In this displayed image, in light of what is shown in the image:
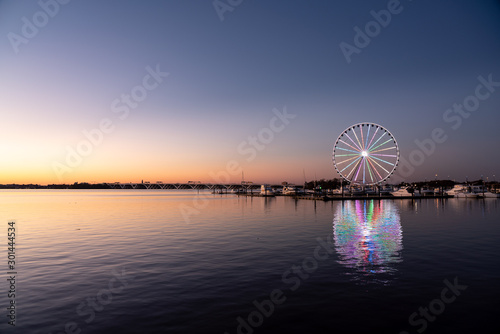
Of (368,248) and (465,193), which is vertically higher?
(465,193)

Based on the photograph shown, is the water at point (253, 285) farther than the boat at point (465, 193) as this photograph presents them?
No

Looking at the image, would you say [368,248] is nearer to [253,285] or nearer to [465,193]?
[253,285]

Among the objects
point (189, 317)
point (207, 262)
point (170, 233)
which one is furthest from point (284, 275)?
point (170, 233)

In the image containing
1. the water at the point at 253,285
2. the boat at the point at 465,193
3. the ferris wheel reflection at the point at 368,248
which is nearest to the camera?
the water at the point at 253,285

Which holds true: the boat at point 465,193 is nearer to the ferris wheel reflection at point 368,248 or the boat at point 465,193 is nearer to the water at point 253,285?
the ferris wheel reflection at point 368,248

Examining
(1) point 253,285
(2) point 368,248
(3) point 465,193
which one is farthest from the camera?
(3) point 465,193

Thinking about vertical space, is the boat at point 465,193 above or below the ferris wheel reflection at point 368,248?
above

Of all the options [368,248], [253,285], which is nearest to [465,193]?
[368,248]

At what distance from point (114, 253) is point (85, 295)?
434 inches

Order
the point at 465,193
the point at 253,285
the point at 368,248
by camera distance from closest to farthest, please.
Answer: the point at 253,285 → the point at 368,248 → the point at 465,193

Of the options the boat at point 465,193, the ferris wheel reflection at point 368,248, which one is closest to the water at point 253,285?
the ferris wheel reflection at point 368,248

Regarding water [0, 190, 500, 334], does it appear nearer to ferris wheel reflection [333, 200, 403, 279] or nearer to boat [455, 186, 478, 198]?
ferris wheel reflection [333, 200, 403, 279]

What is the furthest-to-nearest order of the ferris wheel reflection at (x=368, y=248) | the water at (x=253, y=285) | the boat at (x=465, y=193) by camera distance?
the boat at (x=465, y=193) → the ferris wheel reflection at (x=368, y=248) → the water at (x=253, y=285)

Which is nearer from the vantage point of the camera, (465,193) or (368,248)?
(368,248)
